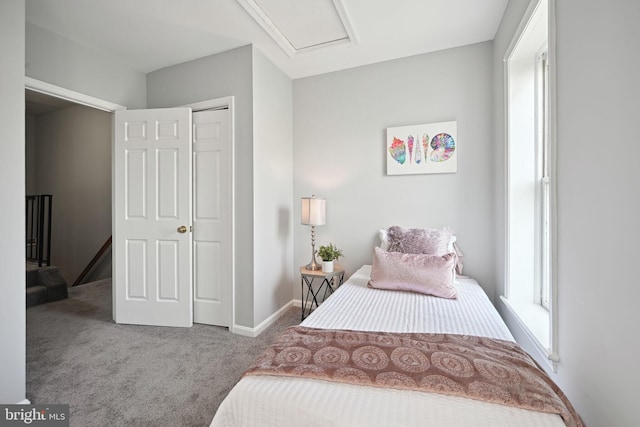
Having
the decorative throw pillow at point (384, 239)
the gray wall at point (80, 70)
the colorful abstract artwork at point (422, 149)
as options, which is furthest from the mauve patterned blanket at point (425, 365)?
the gray wall at point (80, 70)

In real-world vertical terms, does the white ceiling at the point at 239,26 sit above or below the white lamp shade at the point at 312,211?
above

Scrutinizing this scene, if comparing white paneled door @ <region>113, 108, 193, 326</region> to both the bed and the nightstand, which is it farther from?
the bed

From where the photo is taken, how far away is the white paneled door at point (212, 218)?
258 centimetres

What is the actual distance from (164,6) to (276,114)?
→ 47.9 inches

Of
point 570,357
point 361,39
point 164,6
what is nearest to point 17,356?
point 164,6

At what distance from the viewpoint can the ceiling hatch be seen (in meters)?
1.96

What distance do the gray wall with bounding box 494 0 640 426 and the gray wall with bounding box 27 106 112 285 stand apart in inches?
211

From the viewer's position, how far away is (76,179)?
4363 mm

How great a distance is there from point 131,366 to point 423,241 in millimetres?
2510

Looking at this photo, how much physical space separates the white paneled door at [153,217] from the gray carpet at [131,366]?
0.82 feet

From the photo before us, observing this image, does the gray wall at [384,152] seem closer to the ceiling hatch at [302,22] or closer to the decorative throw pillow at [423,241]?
the decorative throw pillow at [423,241]

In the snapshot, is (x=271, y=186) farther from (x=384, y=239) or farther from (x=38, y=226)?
(x=38, y=226)

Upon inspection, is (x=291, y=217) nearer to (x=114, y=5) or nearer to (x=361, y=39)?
(x=361, y=39)

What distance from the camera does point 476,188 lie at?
8.02 feet
